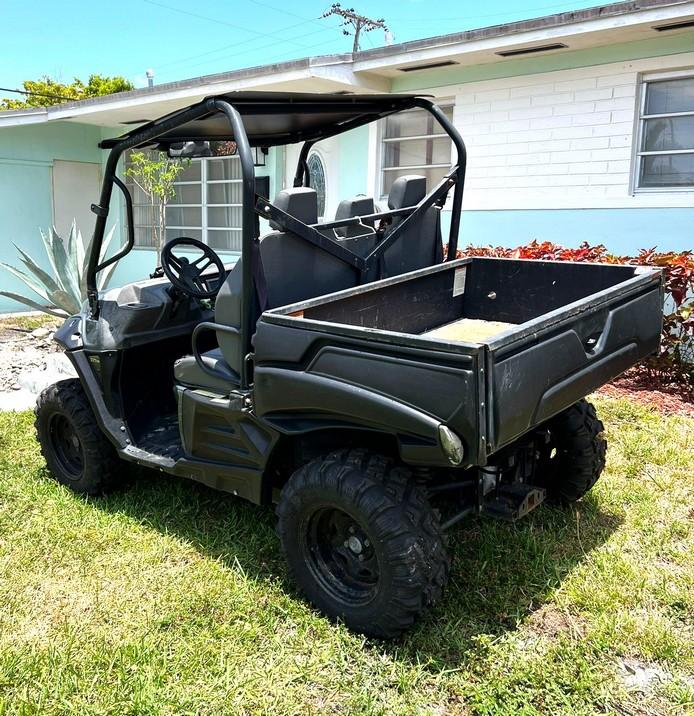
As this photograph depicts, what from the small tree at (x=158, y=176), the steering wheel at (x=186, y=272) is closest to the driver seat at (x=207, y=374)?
the steering wheel at (x=186, y=272)

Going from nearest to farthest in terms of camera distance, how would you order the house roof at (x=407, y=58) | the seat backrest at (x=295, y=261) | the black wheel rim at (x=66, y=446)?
1. the seat backrest at (x=295, y=261)
2. the black wheel rim at (x=66, y=446)
3. the house roof at (x=407, y=58)

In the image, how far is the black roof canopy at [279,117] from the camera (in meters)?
3.21

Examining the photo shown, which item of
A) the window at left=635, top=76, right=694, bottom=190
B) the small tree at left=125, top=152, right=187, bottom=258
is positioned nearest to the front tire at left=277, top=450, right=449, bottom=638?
the window at left=635, top=76, right=694, bottom=190

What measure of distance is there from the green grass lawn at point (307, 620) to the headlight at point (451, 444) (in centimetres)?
85

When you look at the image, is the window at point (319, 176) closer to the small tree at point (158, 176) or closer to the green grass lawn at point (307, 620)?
the small tree at point (158, 176)

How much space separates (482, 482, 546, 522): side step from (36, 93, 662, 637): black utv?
0.04 feet

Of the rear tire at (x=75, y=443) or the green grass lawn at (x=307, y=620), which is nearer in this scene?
the green grass lawn at (x=307, y=620)

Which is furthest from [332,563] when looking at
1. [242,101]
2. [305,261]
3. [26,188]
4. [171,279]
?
[26,188]

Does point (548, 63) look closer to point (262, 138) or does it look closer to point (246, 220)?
point (262, 138)

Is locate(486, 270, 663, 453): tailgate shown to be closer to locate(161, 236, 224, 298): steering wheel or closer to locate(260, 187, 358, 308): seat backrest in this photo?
locate(260, 187, 358, 308): seat backrest

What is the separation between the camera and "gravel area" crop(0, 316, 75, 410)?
667 cm

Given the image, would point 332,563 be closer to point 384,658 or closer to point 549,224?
point 384,658

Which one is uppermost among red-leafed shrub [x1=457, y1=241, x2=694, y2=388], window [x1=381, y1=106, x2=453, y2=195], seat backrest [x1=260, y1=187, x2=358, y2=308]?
window [x1=381, y1=106, x2=453, y2=195]

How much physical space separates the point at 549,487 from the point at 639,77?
202 inches
